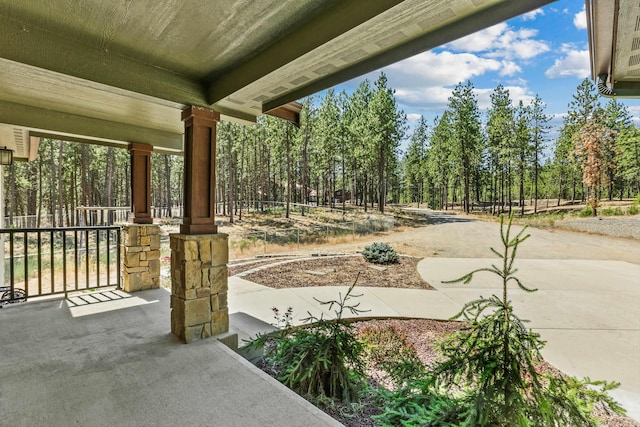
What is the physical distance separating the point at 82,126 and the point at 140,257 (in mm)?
1889

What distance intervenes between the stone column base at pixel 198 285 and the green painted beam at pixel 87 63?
1323 mm

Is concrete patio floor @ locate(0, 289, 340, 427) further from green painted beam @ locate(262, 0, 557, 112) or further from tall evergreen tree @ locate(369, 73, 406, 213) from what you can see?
tall evergreen tree @ locate(369, 73, 406, 213)

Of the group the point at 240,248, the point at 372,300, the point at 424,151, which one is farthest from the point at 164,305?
the point at 424,151

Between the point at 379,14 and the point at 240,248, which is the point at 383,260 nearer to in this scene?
the point at 240,248

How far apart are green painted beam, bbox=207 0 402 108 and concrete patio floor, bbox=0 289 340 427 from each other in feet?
7.42

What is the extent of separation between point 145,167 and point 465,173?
16.3 metres

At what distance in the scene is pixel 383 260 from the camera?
8.82m

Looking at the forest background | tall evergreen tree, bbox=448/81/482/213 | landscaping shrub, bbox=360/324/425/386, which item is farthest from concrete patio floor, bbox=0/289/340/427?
tall evergreen tree, bbox=448/81/482/213

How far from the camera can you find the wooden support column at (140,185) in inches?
168

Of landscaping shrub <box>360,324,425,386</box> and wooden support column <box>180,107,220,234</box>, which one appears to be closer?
landscaping shrub <box>360,324,425,386</box>

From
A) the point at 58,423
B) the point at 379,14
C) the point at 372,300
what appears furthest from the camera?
the point at 372,300

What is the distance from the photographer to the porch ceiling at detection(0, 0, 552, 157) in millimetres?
1580

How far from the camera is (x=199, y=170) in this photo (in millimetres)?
2775

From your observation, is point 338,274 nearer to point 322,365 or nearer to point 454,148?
point 322,365
